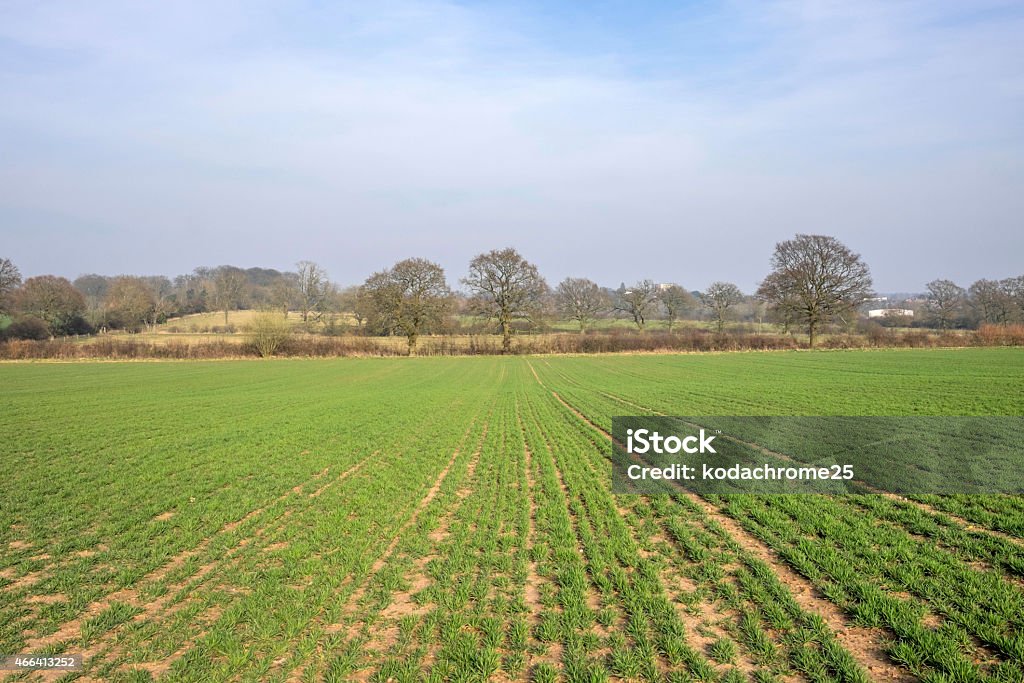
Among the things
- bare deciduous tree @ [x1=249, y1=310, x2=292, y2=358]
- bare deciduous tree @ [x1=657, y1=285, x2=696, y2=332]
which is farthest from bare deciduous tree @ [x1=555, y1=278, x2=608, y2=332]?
bare deciduous tree @ [x1=249, y1=310, x2=292, y2=358]

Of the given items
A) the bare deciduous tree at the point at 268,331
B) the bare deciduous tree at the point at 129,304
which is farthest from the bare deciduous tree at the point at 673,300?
the bare deciduous tree at the point at 129,304

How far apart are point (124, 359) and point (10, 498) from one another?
183 feet

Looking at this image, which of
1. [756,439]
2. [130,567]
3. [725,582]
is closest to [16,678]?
[130,567]

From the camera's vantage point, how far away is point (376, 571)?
6559 mm

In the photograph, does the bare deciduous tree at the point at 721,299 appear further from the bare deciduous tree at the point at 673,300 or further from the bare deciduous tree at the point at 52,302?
the bare deciduous tree at the point at 52,302

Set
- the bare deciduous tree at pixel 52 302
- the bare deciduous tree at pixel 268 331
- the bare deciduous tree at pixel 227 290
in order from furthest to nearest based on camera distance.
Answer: the bare deciduous tree at pixel 227 290, the bare deciduous tree at pixel 52 302, the bare deciduous tree at pixel 268 331

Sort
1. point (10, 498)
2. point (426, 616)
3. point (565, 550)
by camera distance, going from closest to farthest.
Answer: point (426, 616)
point (565, 550)
point (10, 498)

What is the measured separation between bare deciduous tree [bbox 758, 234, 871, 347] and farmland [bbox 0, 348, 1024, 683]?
4984 cm

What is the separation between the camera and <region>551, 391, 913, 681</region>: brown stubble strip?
423 cm

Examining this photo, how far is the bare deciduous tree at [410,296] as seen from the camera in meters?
60.8

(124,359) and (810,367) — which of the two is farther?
(124,359)

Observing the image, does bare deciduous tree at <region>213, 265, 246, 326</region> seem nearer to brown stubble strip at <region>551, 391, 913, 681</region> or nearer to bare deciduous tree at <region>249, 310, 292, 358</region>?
bare deciduous tree at <region>249, 310, 292, 358</region>

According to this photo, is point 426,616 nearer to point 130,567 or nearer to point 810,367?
point 130,567

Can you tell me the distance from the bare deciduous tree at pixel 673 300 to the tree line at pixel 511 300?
18cm
